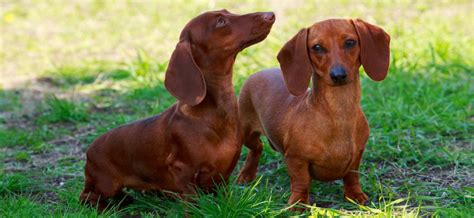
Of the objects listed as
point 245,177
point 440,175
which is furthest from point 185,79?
point 440,175

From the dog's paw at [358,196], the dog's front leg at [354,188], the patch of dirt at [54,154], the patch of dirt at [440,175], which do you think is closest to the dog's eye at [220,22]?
the dog's front leg at [354,188]

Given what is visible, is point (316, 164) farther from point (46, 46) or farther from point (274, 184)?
point (46, 46)

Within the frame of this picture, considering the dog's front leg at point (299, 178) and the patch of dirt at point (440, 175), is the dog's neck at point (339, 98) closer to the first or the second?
the dog's front leg at point (299, 178)

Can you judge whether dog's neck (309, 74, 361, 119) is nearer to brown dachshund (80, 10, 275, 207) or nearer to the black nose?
the black nose

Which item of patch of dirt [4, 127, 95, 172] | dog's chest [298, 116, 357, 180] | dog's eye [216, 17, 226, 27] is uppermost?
dog's eye [216, 17, 226, 27]

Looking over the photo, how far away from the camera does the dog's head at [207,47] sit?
13.5 feet

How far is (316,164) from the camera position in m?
4.28

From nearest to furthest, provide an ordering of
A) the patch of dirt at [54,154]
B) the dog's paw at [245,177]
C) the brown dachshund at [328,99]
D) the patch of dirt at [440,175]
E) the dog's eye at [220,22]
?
the brown dachshund at [328,99] < the dog's eye at [220,22] < the patch of dirt at [440,175] < the dog's paw at [245,177] < the patch of dirt at [54,154]

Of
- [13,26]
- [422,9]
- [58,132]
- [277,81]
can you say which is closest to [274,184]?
[277,81]

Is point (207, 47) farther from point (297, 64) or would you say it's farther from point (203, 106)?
point (297, 64)

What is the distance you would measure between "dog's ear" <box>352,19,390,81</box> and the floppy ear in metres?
0.79

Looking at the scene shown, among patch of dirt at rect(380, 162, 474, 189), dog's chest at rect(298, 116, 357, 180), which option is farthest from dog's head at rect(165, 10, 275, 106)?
patch of dirt at rect(380, 162, 474, 189)

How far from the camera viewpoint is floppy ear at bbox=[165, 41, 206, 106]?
162 inches

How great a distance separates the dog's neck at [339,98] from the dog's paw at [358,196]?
47cm
